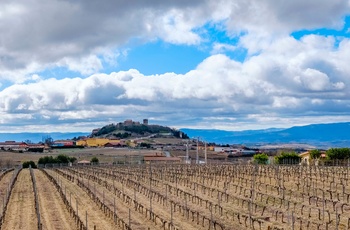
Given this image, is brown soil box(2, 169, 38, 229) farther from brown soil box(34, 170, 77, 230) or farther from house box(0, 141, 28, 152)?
house box(0, 141, 28, 152)

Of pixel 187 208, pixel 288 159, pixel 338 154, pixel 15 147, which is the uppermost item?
pixel 15 147

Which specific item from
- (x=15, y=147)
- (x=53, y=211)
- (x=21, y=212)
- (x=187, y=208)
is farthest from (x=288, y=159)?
(x=15, y=147)

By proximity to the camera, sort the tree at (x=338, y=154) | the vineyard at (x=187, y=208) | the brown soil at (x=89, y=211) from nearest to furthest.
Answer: the vineyard at (x=187, y=208), the brown soil at (x=89, y=211), the tree at (x=338, y=154)

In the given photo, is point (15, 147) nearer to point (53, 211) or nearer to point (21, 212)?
point (21, 212)

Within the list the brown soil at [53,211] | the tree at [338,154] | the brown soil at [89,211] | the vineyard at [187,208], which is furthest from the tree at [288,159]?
the brown soil at [53,211]

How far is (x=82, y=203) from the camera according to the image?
30.9 meters

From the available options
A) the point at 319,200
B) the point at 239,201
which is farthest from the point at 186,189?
the point at 319,200

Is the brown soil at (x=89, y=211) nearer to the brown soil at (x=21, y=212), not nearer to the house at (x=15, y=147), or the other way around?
the brown soil at (x=21, y=212)

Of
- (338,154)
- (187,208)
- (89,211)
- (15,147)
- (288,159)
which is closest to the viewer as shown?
(187,208)

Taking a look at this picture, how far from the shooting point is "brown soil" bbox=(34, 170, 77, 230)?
23177mm

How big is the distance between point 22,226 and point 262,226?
1025 cm

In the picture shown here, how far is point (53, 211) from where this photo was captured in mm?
27703

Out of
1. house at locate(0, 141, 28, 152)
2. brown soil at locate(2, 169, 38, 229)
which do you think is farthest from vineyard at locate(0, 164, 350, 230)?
house at locate(0, 141, 28, 152)

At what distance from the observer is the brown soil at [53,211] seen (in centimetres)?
2318
